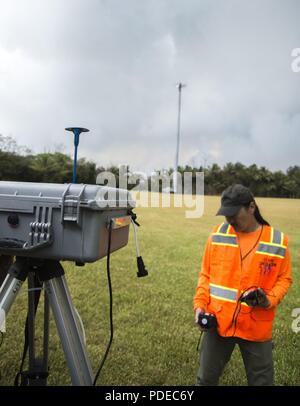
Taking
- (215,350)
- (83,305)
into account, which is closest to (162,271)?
(83,305)

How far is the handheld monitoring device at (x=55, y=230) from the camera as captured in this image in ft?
5.16

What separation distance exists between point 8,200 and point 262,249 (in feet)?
4.70

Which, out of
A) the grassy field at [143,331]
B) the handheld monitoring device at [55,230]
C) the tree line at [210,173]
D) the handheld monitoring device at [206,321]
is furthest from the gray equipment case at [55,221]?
the tree line at [210,173]

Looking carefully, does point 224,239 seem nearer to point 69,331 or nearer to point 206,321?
point 206,321

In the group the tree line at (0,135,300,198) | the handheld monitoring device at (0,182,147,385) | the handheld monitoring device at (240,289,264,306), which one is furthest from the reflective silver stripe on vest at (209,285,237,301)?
the tree line at (0,135,300,198)

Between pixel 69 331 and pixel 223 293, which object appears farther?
pixel 223 293

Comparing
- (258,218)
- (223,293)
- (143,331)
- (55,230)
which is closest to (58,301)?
(55,230)

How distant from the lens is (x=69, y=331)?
182cm

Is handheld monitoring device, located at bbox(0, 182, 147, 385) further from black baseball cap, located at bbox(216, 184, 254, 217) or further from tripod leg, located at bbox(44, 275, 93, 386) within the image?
black baseball cap, located at bbox(216, 184, 254, 217)

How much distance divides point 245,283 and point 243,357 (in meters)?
0.48

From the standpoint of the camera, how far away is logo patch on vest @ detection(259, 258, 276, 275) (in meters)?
2.15

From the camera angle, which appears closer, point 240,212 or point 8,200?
point 8,200
